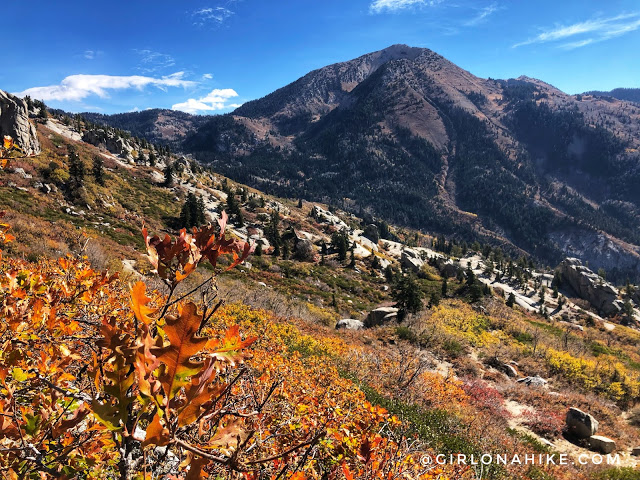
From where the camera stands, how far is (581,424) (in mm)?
9406

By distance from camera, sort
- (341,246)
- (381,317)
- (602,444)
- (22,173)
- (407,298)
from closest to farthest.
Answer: (602,444) < (407,298) < (381,317) < (22,173) < (341,246)

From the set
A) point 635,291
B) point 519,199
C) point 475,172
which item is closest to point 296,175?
point 475,172

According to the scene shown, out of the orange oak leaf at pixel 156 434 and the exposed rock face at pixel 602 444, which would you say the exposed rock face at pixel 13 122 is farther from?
the exposed rock face at pixel 602 444

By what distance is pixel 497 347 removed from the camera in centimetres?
1648

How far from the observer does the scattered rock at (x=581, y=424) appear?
9.26 metres

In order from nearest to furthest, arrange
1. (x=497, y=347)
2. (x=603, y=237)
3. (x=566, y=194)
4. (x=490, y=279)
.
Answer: (x=497, y=347), (x=490, y=279), (x=603, y=237), (x=566, y=194)

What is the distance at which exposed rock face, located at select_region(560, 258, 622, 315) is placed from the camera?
179 ft

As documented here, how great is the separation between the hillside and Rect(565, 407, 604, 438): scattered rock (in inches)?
5.3

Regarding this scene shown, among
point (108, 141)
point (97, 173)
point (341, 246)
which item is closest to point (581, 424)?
point (341, 246)

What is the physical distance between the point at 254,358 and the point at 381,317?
53.0 ft

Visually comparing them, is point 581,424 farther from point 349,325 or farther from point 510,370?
point 349,325

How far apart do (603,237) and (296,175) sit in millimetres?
150253

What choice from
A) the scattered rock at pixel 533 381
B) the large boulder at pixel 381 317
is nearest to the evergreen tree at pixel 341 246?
the large boulder at pixel 381 317

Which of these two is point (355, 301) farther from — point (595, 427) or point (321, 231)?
point (321, 231)
